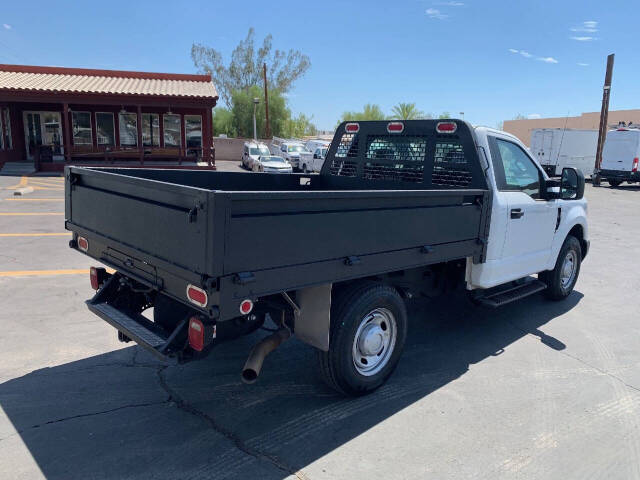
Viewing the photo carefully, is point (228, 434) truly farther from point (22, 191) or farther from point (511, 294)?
point (22, 191)

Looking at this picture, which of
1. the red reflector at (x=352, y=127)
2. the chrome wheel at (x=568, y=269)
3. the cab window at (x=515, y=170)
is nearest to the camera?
the cab window at (x=515, y=170)

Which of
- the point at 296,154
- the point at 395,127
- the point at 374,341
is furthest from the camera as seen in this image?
the point at 296,154

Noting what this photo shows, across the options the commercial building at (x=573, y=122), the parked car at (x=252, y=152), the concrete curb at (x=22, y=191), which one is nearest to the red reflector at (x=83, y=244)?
the concrete curb at (x=22, y=191)

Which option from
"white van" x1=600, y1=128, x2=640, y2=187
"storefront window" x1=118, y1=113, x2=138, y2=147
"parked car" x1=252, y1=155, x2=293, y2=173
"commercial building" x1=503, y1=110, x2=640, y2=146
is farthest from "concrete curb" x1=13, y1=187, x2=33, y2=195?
"commercial building" x1=503, y1=110, x2=640, y2=146

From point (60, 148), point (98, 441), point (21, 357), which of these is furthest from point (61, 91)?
point (98, 441)

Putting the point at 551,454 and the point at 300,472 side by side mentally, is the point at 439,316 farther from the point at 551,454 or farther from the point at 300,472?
the point at 300,472

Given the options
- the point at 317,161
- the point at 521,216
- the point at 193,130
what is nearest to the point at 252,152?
the point at 193,130

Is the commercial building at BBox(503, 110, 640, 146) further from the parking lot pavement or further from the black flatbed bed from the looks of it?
the black flatbed bed

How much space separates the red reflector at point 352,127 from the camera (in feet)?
19.3

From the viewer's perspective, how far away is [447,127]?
489 centimetres

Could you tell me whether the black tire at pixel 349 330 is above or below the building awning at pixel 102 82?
below

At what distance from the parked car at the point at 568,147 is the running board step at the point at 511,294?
81.5 feet

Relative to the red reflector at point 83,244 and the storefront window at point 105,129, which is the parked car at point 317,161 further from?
the red reflector at point 83,244

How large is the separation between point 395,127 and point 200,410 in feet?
11.3
